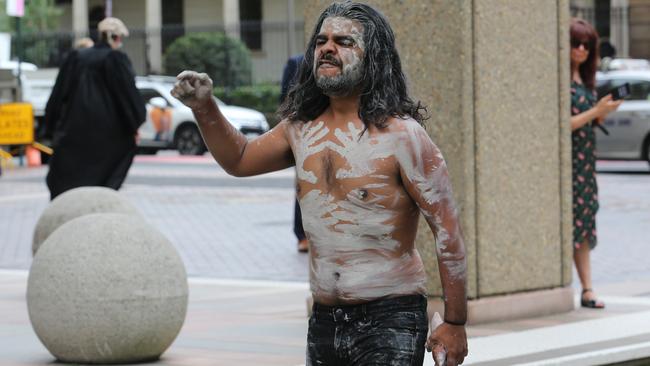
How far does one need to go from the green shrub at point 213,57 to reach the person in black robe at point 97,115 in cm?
3410

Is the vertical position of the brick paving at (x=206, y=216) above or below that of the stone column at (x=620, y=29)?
below

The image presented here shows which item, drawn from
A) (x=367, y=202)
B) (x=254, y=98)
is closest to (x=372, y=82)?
(x=367, y=202)

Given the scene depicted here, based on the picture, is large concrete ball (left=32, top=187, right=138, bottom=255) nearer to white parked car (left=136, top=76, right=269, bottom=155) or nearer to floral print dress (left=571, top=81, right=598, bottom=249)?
floral print dress (left=571, top=81, right=598, bottom=249)

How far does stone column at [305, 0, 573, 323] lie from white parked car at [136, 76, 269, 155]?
77.5ft

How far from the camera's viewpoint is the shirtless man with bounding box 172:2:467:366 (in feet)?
13.6

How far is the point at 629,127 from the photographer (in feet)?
78.9

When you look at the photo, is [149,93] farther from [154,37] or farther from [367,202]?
[367,202]

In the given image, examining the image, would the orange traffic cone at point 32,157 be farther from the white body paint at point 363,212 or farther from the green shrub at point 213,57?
the white body paint at point 363,212

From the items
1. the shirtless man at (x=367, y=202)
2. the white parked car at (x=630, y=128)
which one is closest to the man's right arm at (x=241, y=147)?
the shirtless man at (x=367, y=202)

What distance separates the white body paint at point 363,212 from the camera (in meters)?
4.16

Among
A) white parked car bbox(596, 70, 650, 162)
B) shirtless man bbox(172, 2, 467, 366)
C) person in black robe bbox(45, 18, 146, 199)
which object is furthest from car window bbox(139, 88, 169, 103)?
shirtless man bbox(172, 2, 467, 366)

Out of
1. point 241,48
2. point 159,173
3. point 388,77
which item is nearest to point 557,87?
point 388,77

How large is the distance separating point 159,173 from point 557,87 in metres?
16.8

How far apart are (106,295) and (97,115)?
454 cm
